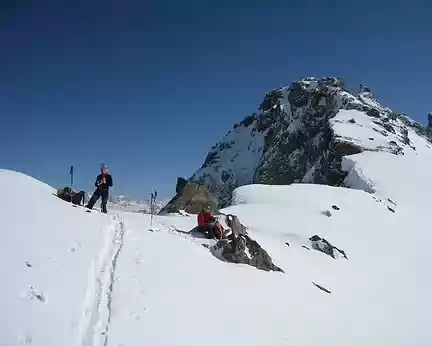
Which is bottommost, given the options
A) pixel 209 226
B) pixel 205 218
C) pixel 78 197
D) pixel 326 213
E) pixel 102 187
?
pixel 209 226

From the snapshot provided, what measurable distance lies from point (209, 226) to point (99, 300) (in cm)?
938

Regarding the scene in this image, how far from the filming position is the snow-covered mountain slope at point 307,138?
73631mm

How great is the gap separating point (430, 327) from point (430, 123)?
155571 mm

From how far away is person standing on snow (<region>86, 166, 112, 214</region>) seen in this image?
66.6 feet

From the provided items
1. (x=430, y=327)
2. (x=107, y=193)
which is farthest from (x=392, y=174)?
(x=107, y=193)

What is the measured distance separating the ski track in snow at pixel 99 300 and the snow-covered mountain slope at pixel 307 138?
49.0 metres

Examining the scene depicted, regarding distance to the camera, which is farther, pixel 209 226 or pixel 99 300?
pixel 209 226

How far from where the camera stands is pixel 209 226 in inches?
733

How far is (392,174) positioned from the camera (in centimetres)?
5669

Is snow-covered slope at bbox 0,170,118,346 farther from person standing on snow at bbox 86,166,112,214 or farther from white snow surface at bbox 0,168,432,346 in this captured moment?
person standing on snow at bbox 86,166,112,214

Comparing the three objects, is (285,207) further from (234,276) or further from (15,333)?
(15,333)

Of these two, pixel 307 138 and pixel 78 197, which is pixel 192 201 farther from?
pixel 307 138

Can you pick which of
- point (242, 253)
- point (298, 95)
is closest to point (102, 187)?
point (242, 253)

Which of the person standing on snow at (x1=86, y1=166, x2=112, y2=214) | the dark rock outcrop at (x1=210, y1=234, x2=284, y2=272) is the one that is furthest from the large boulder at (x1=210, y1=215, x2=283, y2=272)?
the person standing on snow at (x1=86, y1=166, x2=112, y2=214)
